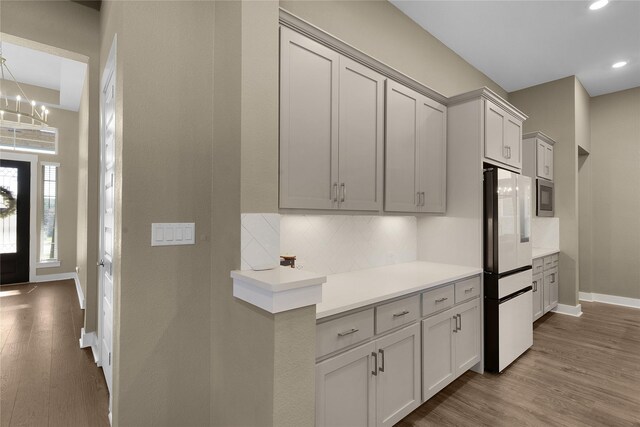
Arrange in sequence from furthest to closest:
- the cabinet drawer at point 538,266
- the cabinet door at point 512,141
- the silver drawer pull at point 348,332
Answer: the cabinet drawer at point 538,266, the cabinet door at point 512,141, the silver drawer pull at point 348,332

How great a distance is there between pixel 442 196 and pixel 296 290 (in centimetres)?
207

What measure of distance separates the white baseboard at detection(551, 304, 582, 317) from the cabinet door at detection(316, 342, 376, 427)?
416 cm

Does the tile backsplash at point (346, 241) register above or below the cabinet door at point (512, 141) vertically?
below

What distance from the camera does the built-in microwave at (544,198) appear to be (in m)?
4.27

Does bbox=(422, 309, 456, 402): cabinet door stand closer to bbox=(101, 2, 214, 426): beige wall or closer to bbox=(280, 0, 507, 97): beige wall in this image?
bbox=(101, 2, 214, 426): beige wall

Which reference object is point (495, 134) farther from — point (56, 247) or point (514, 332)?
point (56, 247)

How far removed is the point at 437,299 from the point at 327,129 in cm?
139

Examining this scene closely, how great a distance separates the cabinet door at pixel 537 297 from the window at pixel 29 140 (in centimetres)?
804

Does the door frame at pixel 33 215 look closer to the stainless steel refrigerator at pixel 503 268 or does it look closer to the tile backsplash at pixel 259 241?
the tile backsplash at pixel 259 241

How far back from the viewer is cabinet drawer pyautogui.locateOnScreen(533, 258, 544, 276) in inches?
152

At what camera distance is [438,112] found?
287cm

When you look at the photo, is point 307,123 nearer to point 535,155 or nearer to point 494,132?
point 494,132

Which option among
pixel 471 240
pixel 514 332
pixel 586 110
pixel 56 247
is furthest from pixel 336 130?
pixel 56 247

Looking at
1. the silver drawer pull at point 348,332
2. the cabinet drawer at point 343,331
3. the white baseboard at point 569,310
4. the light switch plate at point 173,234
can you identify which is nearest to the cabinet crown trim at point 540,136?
the white baseboard at point 569,310
